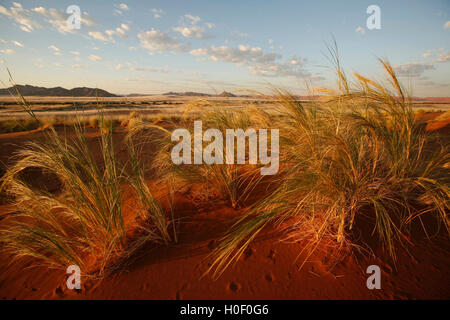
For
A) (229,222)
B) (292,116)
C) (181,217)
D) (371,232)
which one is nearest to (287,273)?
(229,222)

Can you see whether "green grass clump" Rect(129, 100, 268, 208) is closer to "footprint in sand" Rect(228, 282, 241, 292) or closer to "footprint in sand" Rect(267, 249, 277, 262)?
"footprint in sand" Rect(267, 249, 277, 262)

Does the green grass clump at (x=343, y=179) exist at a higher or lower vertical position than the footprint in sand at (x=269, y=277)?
higher

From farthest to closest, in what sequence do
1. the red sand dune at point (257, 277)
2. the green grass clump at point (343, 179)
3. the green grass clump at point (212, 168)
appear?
the green grass clump at point (212, 168) < the green grass clump at point (343, 179) < the red sand dune at point (257, 277)

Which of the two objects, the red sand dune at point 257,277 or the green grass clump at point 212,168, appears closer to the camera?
the red sand dune at point 257,277

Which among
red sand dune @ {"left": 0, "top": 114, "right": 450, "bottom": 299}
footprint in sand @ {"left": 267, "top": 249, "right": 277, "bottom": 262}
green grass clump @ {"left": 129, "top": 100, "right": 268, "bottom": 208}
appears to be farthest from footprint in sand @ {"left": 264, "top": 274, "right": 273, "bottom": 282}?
green grass clump @ {"left": 129, "top": 100, "right": 268, "bottom": 208}

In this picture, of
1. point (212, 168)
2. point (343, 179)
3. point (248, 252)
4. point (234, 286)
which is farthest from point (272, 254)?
→ point (212, 168)

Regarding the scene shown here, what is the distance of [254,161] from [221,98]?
45.1 inches

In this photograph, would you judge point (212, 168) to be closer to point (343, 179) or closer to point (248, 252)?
point (248, 252)

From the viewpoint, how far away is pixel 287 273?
148 cm

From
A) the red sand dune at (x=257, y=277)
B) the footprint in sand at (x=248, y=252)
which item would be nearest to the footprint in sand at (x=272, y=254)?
the red sand dune at (x=257, y=277)

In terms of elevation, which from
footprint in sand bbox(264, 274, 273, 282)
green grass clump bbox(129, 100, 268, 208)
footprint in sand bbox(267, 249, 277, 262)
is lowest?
footprint in sand bbox(264, 274, 273, 282)

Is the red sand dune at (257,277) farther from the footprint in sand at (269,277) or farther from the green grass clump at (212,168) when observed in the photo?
the green grass clump at (212,168)
